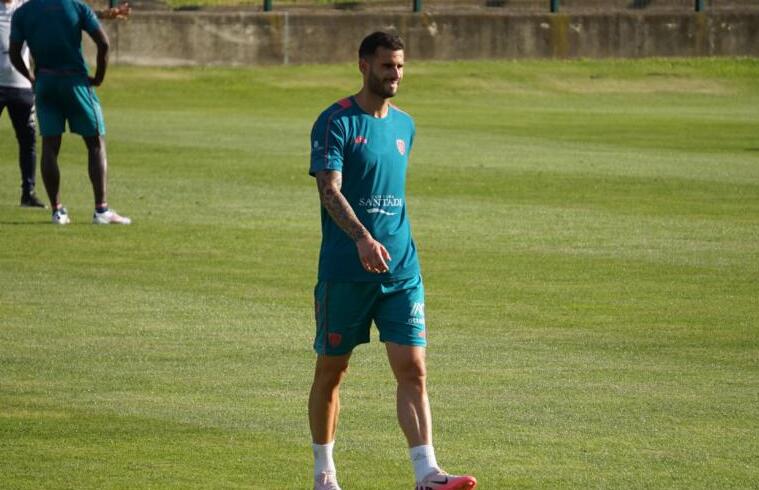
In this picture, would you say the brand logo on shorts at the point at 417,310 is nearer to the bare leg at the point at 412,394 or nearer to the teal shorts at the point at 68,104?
the bare leg at the point at 412,394

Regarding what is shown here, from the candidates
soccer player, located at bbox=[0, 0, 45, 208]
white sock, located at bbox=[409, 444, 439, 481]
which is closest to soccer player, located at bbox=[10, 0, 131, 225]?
soccer player, located at bbox=[0, 0, 45, 208]

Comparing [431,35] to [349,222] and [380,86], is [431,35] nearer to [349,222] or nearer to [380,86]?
[380,86]

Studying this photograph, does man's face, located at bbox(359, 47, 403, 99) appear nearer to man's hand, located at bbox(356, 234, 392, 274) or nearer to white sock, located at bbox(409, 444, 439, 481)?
man's hand, located at bbox(356, 234, 392, 274)

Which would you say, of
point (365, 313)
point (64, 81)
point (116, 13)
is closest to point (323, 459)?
point (365, 313)

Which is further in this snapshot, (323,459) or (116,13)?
(116,13)

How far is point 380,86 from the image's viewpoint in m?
7.18

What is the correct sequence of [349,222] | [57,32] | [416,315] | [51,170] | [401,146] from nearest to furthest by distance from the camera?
[349,222] < [416,315] < [401,146] < [57,32] < [51,170]

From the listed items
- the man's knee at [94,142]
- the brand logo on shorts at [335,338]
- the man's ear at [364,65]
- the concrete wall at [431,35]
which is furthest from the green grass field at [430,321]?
the concrete wall at [431,35]

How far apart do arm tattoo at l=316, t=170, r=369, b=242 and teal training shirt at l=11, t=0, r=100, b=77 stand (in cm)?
911

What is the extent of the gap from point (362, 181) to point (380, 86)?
38 centimetres

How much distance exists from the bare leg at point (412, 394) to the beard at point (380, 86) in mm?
994

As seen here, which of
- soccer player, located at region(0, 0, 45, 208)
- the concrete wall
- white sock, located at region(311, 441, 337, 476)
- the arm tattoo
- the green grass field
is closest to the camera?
the arm tattoo

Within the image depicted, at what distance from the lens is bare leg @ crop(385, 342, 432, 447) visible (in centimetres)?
713

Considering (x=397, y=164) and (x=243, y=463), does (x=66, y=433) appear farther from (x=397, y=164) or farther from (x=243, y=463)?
(x=397, y=164)
